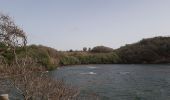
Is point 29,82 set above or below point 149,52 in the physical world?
below

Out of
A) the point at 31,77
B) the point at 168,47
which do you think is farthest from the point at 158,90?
the point at 168,47

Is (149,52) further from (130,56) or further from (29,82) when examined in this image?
(29,82)

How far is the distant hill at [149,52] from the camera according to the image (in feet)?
317

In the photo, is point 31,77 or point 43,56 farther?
point 43,56

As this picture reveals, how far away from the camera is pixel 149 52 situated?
100000 mm

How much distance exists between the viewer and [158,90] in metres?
38.2

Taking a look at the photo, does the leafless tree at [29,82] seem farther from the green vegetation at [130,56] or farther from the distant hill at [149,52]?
the distant hill at [149,52]

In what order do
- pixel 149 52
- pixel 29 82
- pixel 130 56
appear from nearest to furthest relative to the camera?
pixel 29 82
pixel 149 52
pixel 130 56

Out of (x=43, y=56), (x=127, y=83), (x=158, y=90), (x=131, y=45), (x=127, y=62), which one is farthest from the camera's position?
(x=131, y=45)

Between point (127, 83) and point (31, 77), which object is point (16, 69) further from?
point (127, 83)

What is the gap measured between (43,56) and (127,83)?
32.9m

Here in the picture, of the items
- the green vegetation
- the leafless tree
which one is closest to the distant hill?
the green vegetation

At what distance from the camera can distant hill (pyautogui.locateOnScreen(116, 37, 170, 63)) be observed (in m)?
96.7

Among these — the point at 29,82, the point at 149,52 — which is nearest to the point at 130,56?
the point at 149,52
